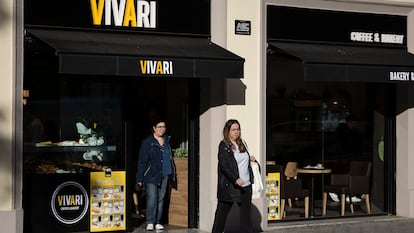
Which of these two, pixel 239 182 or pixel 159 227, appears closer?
pixel 239 182

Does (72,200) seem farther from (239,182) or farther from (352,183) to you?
(352,183)

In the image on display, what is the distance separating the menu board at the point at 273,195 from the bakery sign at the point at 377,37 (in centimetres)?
269

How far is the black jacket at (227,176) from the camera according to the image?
10.4 m

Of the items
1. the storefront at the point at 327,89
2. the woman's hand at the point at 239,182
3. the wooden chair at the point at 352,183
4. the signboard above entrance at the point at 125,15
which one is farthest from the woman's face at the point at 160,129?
the wooden chair at the point at 352,183

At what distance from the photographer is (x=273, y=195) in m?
12.9

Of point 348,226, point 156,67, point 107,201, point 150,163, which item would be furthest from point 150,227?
point 348,226

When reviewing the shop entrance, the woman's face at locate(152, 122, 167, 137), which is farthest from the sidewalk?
the woman's face at locate(152, 122, 167, 137)

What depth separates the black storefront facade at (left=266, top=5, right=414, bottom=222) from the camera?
12555mm

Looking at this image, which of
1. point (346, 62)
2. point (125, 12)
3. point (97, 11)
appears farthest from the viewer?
point (346, 62)

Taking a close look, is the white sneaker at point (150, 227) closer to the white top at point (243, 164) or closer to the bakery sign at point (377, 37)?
the white top at point (243, 164)

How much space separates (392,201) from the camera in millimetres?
14055

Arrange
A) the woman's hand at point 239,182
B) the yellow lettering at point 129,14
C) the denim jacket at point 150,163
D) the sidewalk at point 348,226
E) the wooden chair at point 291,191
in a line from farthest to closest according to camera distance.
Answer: the wooden chair at point 291,191 → the sidewalk at point 348,226 → the denim jacket at point 150,163 → the yellow lettering at point 129,14 → the woman's hand at point 239,182

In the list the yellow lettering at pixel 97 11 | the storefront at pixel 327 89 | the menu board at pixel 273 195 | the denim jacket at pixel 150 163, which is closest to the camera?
the yellow lettering at pixel 97 11

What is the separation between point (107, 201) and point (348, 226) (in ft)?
13.3
